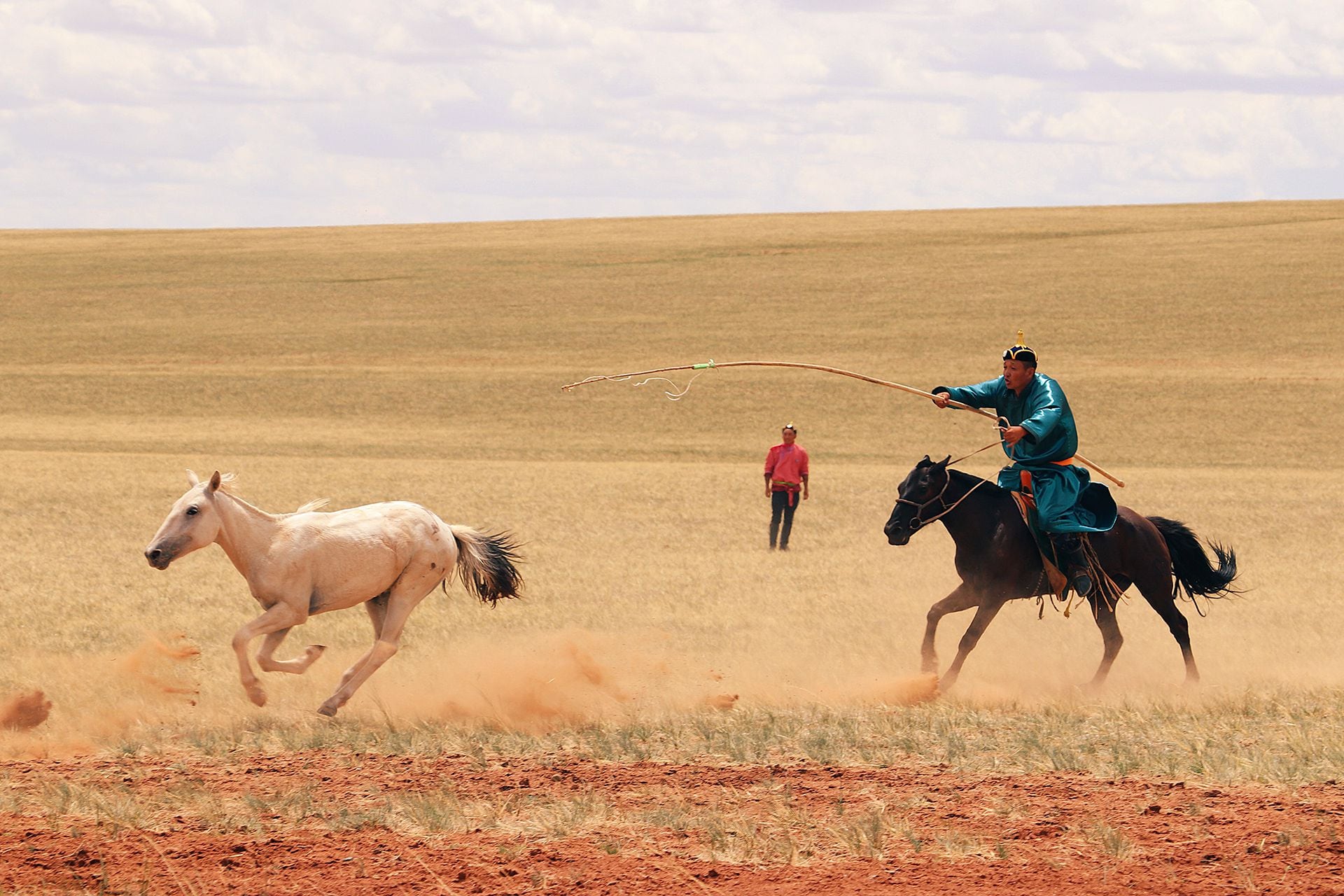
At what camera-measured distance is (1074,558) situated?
1063cm

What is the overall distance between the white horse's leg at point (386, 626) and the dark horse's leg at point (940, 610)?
358cm

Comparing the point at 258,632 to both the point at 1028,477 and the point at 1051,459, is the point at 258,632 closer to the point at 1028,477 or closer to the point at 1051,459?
the point at 1028,477

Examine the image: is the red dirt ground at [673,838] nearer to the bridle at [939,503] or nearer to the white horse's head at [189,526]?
the white horse's head at [189,526]

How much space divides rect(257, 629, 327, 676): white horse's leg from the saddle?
5.13 m

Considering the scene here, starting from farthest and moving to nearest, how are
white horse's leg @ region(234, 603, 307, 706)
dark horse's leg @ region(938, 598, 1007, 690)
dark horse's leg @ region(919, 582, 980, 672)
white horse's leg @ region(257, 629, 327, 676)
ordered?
dark horse's leg @ region(919, 582, 980, 672), dark horse's leg @ region(938, 598, 1007, 690), white horse's leg @ region(257, 629, 327, 676), white horse's leg @ region(234, 603, 307, 706)

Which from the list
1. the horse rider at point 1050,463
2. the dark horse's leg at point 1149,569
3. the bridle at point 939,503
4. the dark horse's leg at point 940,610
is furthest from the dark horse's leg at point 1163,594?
the bridle at point 939,503

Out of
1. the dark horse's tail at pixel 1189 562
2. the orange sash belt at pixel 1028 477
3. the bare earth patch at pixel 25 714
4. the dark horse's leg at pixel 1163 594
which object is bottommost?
the bare earth patch at pixel 25 714

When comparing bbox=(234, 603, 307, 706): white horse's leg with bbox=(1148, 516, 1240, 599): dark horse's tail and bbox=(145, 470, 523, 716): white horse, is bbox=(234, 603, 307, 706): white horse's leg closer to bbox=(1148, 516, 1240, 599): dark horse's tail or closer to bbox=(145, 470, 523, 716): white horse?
bbox=(145, 470, 523, 716): white horse

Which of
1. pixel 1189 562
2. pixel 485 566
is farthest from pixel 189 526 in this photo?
pixel 1189 562

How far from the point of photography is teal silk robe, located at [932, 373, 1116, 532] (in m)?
10.4

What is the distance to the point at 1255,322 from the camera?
4972 cm

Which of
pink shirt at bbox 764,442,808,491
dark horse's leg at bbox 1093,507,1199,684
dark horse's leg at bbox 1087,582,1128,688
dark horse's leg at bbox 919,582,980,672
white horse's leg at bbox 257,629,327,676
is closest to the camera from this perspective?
white horse's leg at bbox 257,629,327,676

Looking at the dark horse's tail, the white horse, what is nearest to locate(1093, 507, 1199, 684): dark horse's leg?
the dark horse's tail

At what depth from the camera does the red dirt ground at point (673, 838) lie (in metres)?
5.89
